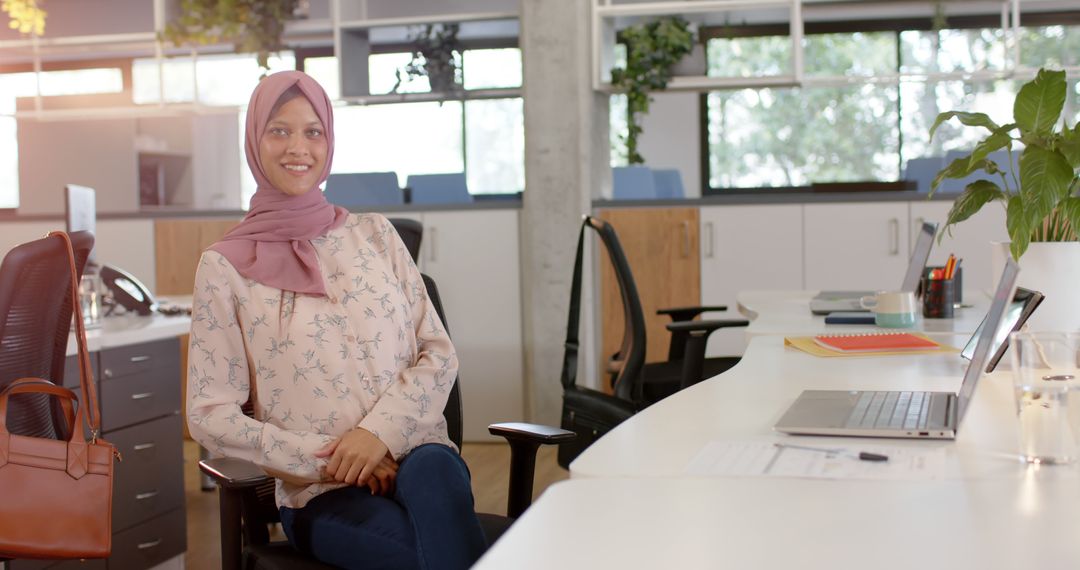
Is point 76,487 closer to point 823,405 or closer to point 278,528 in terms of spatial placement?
point 823,405

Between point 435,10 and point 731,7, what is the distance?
11.4 feet

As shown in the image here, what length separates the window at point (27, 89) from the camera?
30.7 feet

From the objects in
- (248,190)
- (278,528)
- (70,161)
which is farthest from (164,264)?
(248,190)

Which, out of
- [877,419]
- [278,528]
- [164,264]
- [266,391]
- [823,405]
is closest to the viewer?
[877,419]

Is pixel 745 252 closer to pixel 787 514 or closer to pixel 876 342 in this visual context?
pixel 876 342

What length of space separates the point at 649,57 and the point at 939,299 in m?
2.70

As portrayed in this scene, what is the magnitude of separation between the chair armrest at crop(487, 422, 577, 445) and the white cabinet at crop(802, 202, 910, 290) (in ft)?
11.4

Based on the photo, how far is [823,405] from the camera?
1.55 m

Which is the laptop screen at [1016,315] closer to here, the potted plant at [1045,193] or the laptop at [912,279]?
the potted plant at [1045,193]

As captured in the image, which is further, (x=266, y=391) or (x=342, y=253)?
(x=342, y=253)

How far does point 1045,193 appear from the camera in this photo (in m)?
1.95

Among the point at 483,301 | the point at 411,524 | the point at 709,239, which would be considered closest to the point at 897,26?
the point at 709,239

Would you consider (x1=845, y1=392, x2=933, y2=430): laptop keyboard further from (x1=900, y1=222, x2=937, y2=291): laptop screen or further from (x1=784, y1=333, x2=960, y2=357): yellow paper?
(x1=900, y1=222, x2=937, y2=291): laptop screen

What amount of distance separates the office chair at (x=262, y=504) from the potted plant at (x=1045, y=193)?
90 cm
